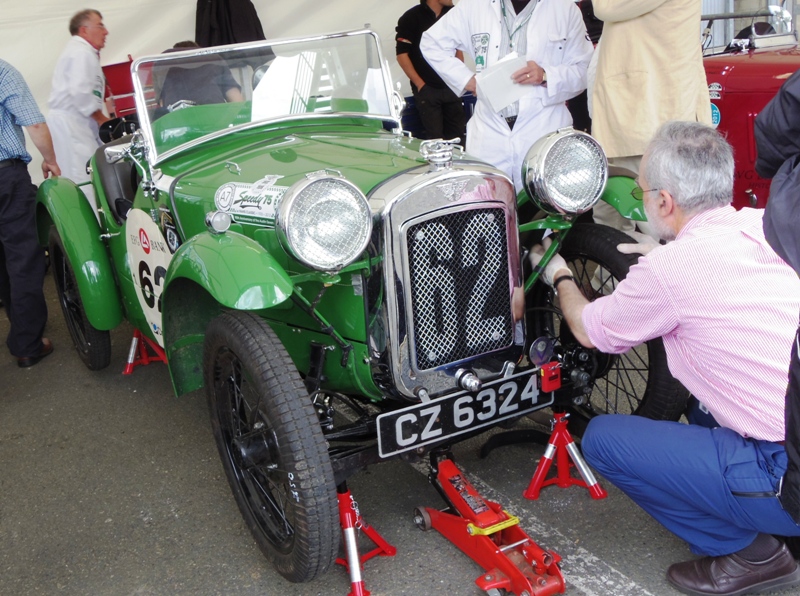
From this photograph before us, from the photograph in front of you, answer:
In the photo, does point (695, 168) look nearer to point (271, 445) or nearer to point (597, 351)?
point (597, 351)

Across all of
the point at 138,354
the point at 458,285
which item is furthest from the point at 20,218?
the point at 458,285

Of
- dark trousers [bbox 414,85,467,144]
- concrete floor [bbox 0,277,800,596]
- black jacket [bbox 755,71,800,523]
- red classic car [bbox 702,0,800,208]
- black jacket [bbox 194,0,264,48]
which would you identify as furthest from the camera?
dark trousers [bbox 414,85,467,144]

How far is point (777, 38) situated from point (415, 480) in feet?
12.8

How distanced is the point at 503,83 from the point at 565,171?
130 cm

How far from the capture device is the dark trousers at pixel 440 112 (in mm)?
6641

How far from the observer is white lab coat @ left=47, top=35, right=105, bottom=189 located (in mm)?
5508

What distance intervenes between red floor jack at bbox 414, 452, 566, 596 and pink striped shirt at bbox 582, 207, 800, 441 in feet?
2.04

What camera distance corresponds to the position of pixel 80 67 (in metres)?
5.51

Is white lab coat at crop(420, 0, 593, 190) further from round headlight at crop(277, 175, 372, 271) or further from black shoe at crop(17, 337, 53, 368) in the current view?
black shoe at crop(17, 337, 53, 368)

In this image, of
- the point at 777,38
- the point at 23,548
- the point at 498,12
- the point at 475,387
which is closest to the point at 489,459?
the point at 475,387

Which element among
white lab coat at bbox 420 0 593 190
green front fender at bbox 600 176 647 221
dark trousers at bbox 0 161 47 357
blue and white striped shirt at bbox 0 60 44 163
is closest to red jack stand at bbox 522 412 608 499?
green front fender at bbox 600 176 647 221

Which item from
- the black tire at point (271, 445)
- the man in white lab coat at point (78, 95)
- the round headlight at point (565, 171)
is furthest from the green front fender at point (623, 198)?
the man in white lab coat at point (78, 95)

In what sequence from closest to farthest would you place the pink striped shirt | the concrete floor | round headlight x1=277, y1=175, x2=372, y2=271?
1. the pink striped shirt
2. round headlight x1=277, y1=175, x2=372, y2=271
3. the concrete floor

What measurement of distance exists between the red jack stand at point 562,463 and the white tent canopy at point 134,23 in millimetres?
3652
